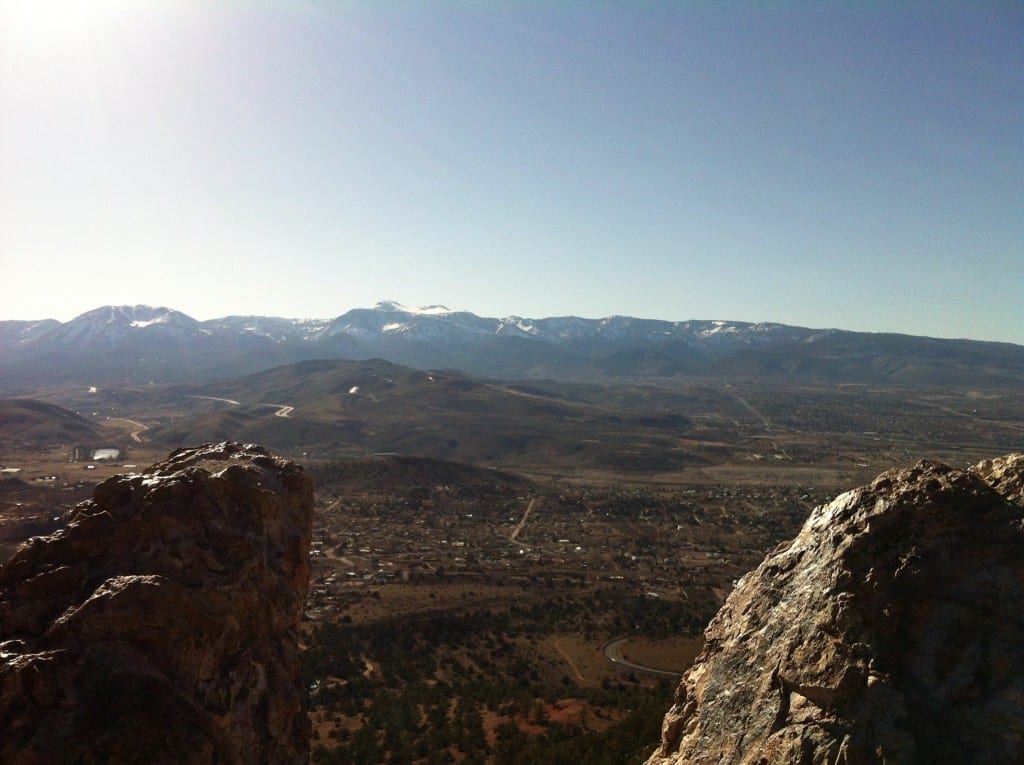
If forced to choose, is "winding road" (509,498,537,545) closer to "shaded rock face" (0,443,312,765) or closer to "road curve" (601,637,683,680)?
"road curve" (601,637,683,680)

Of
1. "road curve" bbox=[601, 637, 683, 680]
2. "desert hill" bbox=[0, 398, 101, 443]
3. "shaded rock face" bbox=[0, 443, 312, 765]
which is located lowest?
"desert hill" bbox=[0, 398, 101, 443]

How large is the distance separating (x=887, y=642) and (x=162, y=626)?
10.1m

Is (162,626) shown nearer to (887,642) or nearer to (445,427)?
(887,642)

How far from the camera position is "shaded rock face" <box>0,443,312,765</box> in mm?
8844

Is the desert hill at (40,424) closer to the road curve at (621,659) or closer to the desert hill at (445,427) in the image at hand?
the desert hill at (445,427)

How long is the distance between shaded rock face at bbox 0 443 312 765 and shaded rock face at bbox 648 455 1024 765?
6.84 m

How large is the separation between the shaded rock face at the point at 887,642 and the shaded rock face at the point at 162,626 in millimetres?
6837

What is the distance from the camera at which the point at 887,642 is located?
329 inches

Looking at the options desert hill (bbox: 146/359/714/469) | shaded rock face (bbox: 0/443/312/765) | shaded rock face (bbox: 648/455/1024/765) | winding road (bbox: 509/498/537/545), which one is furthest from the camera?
desert hill (bbox: 146/359/714/469)

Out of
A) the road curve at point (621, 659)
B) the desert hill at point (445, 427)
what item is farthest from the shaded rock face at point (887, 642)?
the desert hill at point (445, 427)

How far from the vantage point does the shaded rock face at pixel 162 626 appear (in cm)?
884

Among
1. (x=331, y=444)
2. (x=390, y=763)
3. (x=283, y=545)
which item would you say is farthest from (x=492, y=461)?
(x=283, y=545)

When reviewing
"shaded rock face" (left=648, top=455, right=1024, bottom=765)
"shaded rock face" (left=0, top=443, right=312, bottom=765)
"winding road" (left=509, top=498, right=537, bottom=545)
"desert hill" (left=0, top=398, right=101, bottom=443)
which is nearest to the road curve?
"shaded rock face" (left=0, top=443, right=312, bottom=765)

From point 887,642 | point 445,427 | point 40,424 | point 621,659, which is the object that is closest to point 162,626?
point 887,642
